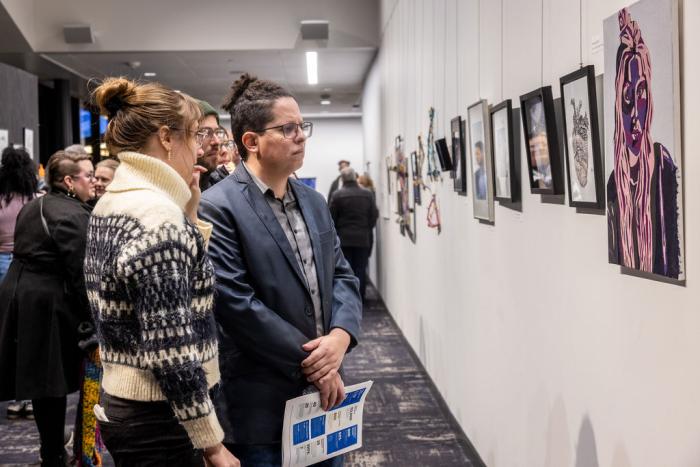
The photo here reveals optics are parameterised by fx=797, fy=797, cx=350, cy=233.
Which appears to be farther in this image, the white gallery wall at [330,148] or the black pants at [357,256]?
the white gallery wall at [330,148]

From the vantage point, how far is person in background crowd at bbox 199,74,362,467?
2029mm

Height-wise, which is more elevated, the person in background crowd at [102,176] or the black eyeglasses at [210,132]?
the black eyeglasses at [210,132]

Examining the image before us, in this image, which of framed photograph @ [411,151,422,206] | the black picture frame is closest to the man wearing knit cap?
the black picture frame

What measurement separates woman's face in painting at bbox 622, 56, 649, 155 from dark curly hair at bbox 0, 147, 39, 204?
152 inches

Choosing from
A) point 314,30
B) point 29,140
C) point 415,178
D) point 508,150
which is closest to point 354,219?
point 314,30

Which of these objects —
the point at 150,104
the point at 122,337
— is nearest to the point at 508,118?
the point at 150,104

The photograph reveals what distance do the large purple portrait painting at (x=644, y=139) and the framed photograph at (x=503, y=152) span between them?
39.5 inches

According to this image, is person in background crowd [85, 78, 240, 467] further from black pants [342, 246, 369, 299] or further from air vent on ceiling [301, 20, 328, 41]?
air vent on ceiling [301, 20, 328, 41]

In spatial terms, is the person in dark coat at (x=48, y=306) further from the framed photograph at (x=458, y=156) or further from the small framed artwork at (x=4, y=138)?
the small framed artwork at (x=4, y=138)

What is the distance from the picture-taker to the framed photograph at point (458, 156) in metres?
4.13

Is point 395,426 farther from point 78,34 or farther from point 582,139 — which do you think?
point 78,34

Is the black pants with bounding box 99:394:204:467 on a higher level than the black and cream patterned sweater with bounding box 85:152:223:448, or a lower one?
lower

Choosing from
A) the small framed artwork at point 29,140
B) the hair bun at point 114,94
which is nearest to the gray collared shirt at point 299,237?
the hair bun at point 114,94

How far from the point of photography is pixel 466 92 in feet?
13.4
